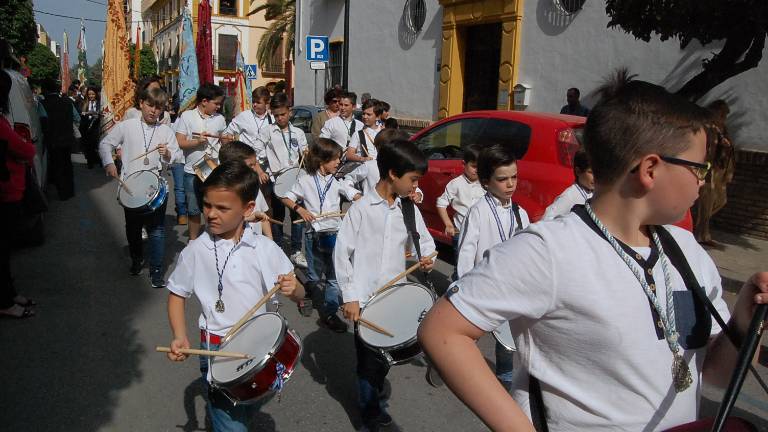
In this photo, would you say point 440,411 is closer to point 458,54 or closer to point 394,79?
point 458,54

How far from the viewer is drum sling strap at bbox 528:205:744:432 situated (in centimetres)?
144

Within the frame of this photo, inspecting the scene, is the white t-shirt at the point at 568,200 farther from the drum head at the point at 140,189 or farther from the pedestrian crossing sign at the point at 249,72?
the pedestrian crossing sign at the point at 249,72

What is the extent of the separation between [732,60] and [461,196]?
433 cm

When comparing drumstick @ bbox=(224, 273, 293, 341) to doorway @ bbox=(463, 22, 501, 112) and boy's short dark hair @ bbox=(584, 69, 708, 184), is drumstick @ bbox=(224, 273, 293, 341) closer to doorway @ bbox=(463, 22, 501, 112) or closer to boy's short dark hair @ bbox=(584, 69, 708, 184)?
boy's short dark hair @ bbox=(584, 69, 708, 184)

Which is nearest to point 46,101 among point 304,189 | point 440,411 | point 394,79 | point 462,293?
point 304,189

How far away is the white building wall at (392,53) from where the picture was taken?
15906mm

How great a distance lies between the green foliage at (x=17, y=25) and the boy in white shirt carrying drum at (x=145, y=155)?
1412 cm


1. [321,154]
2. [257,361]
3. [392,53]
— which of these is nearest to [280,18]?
[392,53]

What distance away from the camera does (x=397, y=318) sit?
3.28 m

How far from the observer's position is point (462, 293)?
1.38 metres

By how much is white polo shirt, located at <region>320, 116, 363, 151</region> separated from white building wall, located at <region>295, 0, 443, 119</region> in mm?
6730

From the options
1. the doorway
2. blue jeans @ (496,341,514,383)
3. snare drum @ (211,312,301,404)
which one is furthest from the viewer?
the doorway

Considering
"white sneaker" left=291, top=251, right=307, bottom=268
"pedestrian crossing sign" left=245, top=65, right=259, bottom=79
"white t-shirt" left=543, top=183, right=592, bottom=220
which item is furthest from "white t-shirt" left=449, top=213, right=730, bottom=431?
"pedestrian crossing sign" left=245, top=65, right=259, bottom=79

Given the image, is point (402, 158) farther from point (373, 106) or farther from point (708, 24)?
point (708, 24)
